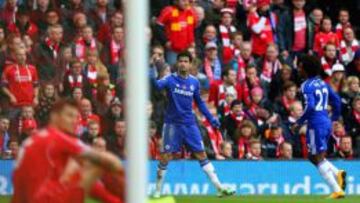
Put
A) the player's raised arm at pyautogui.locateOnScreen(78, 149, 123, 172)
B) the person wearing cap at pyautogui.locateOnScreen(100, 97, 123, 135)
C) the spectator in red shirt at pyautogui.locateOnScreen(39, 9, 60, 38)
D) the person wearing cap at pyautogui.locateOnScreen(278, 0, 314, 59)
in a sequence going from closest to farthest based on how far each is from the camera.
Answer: the player's raised arm at pyautogui.locateOnScreen(78, 149, 123, 172)
the person wearing cap at pyautogui.locateOnScreen(100, 97, 123, 135)
the spectator in red shirt at pyautogui.locateOnScreen(39, 9, 60, 38)
the person wearing cap at pyautogui.locateOnScreen(278, 0, 314, 59)

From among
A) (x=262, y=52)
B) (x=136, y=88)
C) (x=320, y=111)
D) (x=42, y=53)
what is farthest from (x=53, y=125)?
(x=262, y=52)

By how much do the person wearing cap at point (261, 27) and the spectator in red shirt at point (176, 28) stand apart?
119cm

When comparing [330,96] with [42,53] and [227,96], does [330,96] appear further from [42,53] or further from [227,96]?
[42,53]

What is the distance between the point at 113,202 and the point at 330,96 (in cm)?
782

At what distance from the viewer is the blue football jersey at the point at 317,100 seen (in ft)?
54.9

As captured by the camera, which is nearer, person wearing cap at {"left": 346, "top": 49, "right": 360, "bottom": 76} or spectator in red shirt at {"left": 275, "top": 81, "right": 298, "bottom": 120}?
spectator in red shirt at {"left": 275, "top": 81, "right": 298, "bottom": 120}

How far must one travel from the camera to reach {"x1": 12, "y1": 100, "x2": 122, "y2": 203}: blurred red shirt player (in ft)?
29.9

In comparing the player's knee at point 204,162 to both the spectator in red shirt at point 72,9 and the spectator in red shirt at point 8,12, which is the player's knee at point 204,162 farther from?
the spectator in red shirt at point 8,12

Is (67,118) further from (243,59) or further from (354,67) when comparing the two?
(354,67)

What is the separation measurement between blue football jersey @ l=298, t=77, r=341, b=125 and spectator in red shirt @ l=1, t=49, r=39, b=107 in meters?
3.60

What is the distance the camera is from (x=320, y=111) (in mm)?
16797

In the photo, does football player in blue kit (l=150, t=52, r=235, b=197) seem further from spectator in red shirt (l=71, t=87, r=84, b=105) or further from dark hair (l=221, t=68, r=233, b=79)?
dark hair (l=221, t=68, r=233, b=79)

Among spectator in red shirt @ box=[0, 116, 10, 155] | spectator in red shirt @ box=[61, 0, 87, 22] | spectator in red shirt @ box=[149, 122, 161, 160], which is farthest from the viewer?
spectator in red shirt @ box=[61, 0, 87, 22]

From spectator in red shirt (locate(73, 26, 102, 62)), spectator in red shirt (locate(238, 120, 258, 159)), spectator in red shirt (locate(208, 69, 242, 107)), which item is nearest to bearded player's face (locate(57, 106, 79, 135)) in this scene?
spectator in red shirt (locate(73, 26, 102, 62))
